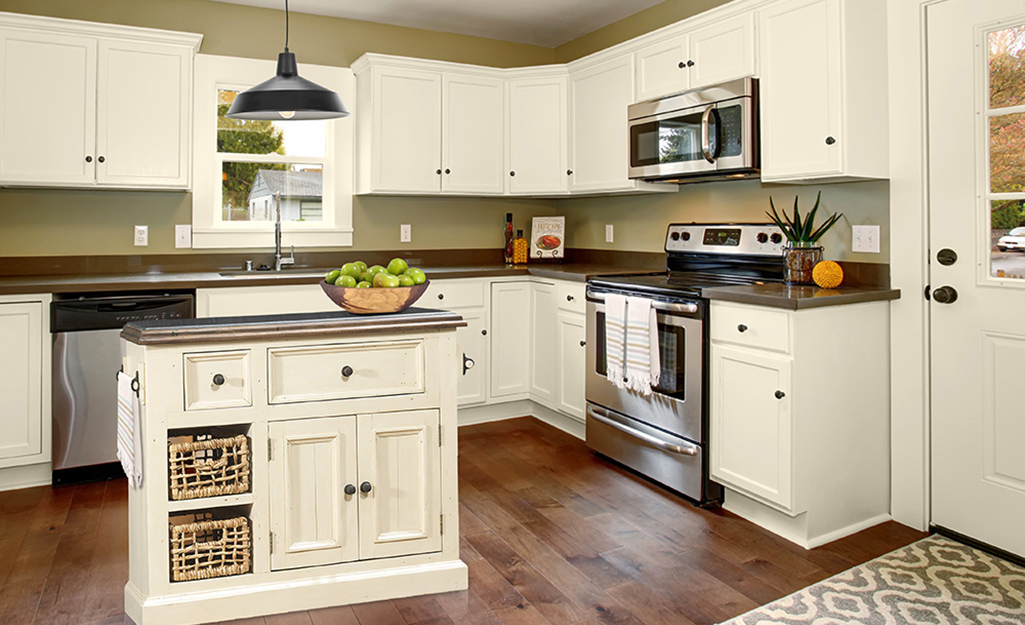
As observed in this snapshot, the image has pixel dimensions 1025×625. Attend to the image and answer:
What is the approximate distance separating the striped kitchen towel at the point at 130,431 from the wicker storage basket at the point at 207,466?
90 mm

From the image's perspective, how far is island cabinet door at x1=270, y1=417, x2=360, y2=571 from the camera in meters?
2.11

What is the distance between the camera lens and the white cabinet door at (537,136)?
452cm

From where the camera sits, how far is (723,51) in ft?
10.7

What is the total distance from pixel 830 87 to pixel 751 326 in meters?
0.98

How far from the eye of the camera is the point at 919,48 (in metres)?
2.73

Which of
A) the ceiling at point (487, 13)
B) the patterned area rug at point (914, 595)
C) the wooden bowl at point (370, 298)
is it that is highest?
→ the ceiling at point (487, 13)

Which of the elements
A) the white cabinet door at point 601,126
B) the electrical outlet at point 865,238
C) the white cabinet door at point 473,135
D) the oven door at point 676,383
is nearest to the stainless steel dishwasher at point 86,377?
the white cabinet door at point 473,135

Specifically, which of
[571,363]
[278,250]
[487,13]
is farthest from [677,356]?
[487,13]

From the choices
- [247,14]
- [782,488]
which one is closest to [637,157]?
[782,488]

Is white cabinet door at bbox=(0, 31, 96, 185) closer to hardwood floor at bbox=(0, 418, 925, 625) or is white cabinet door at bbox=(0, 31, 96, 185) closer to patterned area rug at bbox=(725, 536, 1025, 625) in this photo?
hardwood floor at bbox=(0, 418, 925, 625)

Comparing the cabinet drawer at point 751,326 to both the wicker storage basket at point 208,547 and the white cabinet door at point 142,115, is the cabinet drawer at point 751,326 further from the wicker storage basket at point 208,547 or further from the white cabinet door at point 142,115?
the white cabinet door at point 142,115

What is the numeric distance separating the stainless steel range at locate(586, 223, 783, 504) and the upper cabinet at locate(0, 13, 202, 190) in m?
2.34

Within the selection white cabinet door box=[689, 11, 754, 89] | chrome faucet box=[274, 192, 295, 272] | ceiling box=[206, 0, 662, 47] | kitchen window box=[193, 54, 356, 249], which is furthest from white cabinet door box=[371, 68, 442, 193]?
white cabinet door box=[689, 11, 754, 89]

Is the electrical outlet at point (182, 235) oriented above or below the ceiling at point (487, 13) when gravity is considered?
below
